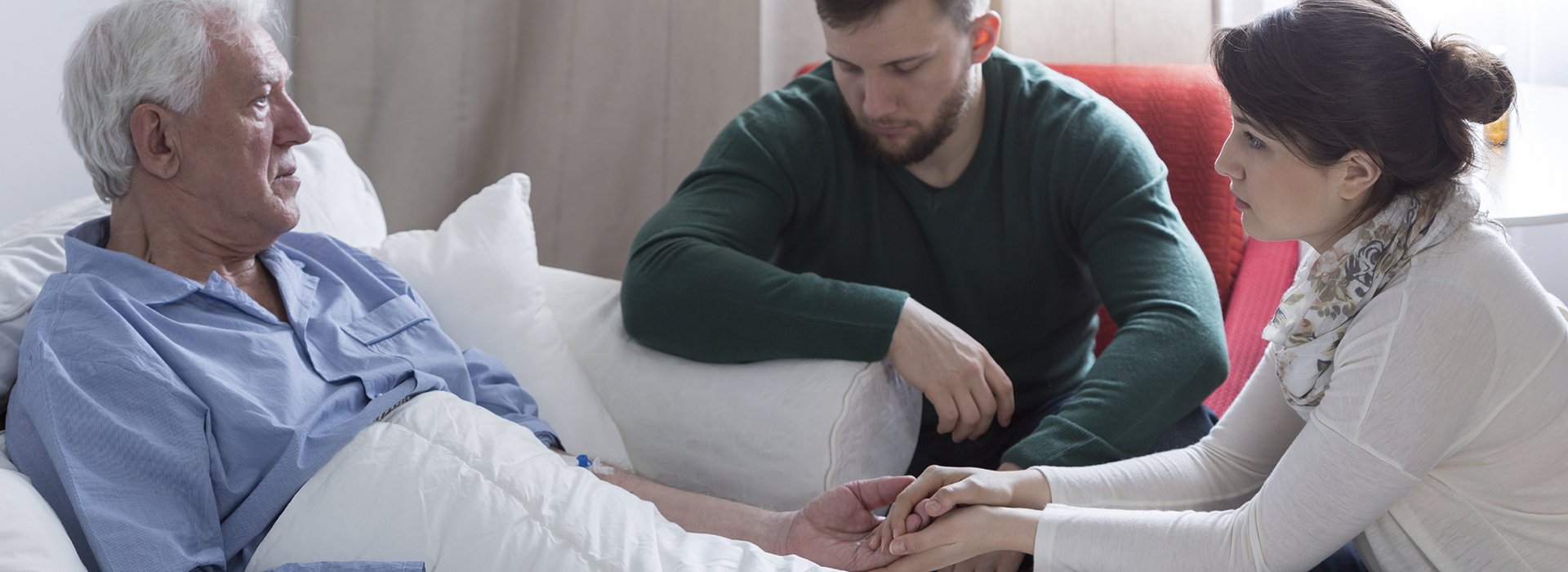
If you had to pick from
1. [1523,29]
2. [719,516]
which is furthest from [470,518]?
[1523,29]

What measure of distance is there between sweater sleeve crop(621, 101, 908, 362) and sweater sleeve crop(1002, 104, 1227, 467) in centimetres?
24

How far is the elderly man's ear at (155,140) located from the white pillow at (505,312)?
36 centimetres

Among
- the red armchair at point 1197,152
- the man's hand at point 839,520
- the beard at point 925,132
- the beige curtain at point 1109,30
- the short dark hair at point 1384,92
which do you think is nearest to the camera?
the short dark hair at point 1384,92

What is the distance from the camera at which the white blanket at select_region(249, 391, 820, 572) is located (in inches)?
39.9

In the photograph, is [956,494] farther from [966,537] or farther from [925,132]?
[925,132]

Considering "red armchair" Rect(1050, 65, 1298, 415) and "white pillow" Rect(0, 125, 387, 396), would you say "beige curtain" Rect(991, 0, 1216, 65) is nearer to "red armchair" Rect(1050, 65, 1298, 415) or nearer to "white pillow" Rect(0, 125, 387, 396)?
"red armchair" Rect(1050, 65, 1298, 415)

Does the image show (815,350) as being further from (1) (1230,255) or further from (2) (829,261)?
(1) (1230,255)

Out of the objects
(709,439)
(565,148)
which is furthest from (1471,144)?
(565,148)

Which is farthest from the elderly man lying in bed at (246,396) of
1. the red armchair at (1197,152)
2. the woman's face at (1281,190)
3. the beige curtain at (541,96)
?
the beige curtain at (541,96)

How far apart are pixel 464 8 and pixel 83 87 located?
1364 millimetres

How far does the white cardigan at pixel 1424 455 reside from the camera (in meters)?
0.97

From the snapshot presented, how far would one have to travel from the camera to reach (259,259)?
1.32 m

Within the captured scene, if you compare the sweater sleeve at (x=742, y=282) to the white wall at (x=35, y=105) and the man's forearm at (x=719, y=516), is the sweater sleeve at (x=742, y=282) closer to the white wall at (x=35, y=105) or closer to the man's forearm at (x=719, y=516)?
the man's forearm at (x=719, y=516)

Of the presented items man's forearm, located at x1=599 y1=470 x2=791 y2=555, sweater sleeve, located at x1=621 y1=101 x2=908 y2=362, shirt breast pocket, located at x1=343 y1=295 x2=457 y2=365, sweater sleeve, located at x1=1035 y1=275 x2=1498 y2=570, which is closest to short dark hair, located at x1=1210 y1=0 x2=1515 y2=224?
sweater sleeve, located at x1=1035 y1=275 x2=1498 y2=570
